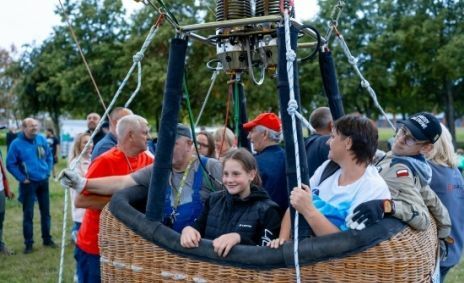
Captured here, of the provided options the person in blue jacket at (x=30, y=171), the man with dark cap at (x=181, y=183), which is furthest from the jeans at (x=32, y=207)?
the man with dark cap at (x=181, y=183)

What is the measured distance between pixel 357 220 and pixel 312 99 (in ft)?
52.8

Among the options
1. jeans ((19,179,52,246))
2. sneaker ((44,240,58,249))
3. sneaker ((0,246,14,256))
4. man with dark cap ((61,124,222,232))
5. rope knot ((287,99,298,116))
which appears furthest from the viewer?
sneaker ((44,240,58,249))

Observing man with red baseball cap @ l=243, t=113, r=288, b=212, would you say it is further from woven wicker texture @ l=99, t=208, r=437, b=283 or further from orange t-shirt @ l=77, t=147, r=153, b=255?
woven wicker texture @ l=99, t=208, r=437, b=283

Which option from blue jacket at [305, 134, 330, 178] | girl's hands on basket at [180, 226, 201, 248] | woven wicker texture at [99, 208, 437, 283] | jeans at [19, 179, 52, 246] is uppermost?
blue jacket at [305, 134, 330, 178]

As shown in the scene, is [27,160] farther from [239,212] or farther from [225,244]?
[225,244]

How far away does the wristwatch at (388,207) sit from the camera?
6.66 ft

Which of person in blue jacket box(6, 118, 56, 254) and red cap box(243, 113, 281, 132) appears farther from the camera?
person in blue jacket box(6, 118, 56, 254)

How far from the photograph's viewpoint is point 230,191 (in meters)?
2.52

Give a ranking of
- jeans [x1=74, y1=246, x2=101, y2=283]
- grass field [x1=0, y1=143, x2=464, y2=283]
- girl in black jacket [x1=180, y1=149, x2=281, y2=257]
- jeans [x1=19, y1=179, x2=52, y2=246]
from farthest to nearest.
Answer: jeans [x1=19, y1=179, x2=52, y2=246]
grass field [x1=0, y1=143, x2=464, y2=283]
jeans [x1=74, y1=246, x2=101, y2=283]
girl in black jacket [x1=180, y1=149, x2=281, y2=257]

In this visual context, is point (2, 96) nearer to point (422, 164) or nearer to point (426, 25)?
point (426, 25)

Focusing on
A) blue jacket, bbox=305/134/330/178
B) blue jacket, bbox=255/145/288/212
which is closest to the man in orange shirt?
blue jacket, bbox=255/145/288/212

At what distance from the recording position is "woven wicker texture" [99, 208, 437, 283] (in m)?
1.96

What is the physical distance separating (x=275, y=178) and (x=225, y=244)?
97 cm

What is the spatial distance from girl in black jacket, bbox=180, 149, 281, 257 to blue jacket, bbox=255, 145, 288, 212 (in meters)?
0.38
